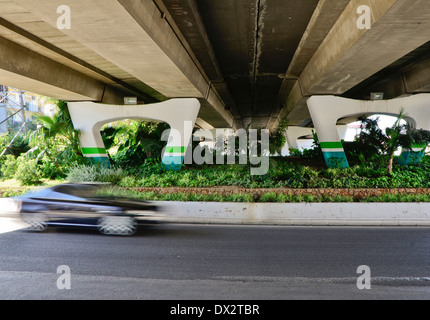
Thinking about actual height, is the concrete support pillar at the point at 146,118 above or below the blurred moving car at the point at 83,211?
above

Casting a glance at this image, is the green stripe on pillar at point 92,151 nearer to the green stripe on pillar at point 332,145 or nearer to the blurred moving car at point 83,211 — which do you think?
the blurred moving car at point 83,211

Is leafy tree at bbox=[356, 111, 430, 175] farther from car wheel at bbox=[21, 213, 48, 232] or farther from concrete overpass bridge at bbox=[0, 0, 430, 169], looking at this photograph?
car wheel at bbox=[21, 213, 48, 232]

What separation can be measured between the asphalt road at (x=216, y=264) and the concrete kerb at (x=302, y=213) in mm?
1003

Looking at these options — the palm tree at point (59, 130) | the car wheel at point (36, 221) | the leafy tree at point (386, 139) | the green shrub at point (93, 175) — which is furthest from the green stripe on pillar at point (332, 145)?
the palm tree at point (59, 130)

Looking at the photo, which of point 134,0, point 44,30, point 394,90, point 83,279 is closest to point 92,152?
point 44,30

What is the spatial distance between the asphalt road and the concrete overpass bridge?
5.06 m

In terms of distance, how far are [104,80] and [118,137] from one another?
551 centimetres

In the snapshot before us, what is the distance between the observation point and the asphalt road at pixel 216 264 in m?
4.49

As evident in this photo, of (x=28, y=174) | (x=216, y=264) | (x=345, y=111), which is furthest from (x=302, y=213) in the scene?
(x=28, y=174)

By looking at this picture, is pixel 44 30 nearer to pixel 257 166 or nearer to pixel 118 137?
pixel 257 166

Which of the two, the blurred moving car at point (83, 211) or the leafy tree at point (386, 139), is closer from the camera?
the blurred moving car at point (83, 211)

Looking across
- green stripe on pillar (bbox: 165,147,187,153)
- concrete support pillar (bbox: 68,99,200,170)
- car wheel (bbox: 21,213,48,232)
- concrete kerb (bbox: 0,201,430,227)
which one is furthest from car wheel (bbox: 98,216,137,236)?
green stripe on pillar (bbox: 165,147,187,153)

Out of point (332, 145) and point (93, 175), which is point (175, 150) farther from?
point (332, 145)

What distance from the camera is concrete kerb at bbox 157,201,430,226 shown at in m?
9.38
